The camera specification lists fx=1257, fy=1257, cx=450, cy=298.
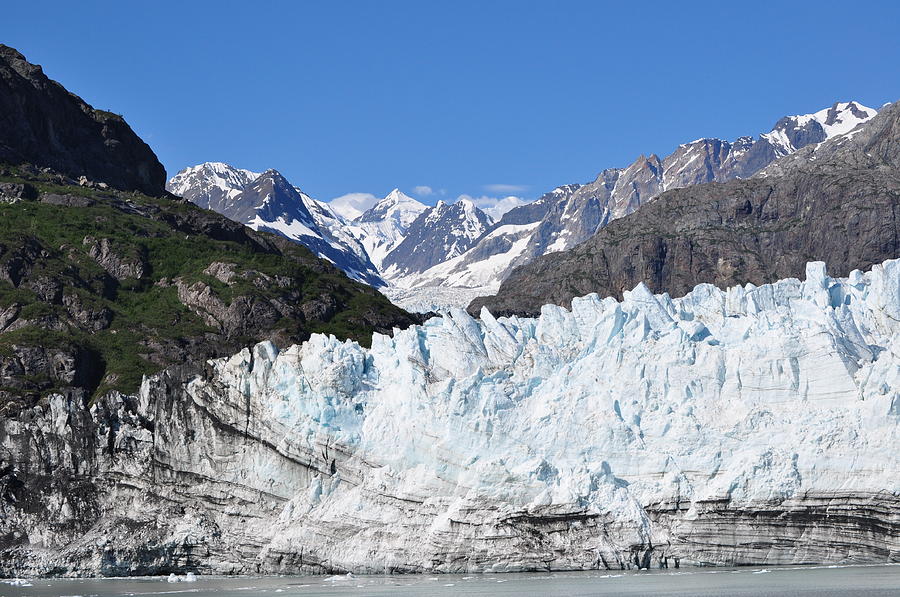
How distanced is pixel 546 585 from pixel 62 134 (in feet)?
383

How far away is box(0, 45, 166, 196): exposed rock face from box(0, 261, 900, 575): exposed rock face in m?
80.9

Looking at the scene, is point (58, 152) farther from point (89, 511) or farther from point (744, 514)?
point (744, 514)

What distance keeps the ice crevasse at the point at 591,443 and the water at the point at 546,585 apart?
4.37 ft

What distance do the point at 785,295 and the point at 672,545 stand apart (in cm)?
2484

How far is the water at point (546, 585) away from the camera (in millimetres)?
54438

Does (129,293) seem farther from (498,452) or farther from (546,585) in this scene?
(546,585)

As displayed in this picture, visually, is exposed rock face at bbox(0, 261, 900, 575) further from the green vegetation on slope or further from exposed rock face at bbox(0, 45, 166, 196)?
exposed rock face at bbox(0, 45, 166, 196)

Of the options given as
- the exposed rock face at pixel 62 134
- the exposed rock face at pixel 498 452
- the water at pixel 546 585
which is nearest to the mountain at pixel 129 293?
the exposed rock face at pixel 62 134

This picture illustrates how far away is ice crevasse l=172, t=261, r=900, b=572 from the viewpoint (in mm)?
61250

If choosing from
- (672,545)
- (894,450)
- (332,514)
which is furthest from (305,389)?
(894,450)

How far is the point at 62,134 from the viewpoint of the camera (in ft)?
516

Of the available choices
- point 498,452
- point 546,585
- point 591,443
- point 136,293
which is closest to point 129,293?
point 136,293

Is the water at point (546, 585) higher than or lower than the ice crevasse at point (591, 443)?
lower

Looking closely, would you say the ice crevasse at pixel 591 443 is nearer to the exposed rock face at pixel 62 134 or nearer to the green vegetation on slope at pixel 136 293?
the green vegetation on slope at pixel 136 293
